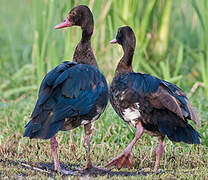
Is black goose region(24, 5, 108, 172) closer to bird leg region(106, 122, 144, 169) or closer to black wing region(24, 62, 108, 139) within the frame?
black wing region(24, 62, 108, 139)

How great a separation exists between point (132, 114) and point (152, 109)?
0.81 ft

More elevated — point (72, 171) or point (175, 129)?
point (175, 129)

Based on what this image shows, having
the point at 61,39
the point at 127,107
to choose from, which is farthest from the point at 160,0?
the point at 127,107

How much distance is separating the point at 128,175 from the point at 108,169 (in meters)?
0.29

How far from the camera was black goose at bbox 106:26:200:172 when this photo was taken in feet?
13.6

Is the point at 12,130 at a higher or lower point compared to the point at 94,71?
lower

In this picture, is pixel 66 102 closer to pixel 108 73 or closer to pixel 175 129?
pixel 175 129

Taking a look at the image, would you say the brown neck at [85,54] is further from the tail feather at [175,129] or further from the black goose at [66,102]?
the tail feather at [175,129]

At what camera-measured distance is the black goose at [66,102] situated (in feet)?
13.0

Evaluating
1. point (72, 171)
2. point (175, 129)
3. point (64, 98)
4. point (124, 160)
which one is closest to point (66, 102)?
point (64, 98)

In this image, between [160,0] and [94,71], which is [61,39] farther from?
[94,71]

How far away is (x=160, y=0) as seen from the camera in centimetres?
773

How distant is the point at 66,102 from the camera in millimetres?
4074

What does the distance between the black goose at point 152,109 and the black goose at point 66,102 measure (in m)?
0.21
